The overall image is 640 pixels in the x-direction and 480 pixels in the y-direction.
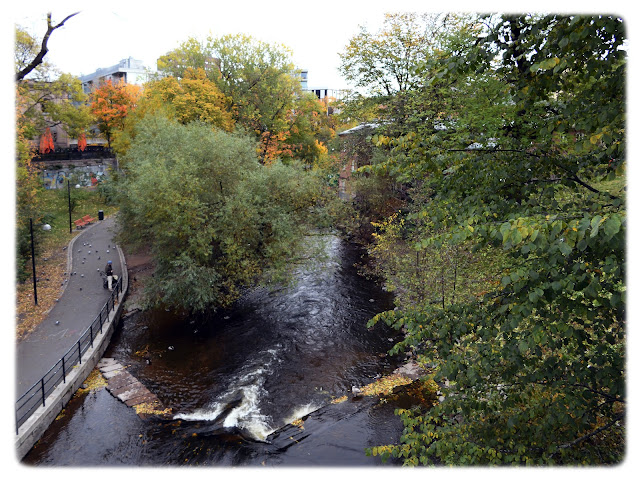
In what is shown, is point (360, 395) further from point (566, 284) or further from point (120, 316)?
point (120, 316)

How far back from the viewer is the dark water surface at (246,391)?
34.9 feet

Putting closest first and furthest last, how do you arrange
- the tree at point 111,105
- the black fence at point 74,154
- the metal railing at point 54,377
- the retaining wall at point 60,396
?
the retaining wall at point 60,396 < the metal railing at point 54,377 < the black fence at point 74,154 < the tree at point 111,105

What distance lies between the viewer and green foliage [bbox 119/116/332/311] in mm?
16750

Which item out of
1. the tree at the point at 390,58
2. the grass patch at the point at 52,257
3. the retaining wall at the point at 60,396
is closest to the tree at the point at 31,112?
the grass patch at the point at 52,257

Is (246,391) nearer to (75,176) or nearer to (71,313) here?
(71,313)

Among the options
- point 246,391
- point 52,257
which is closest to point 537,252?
point 246,391

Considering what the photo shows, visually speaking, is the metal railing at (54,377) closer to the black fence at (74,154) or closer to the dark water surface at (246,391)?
the dark water surface at (246,391)

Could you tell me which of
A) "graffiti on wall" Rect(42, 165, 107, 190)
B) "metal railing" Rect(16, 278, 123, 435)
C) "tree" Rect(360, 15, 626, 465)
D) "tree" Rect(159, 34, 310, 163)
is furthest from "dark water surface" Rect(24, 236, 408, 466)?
"graffiti on wall" Rect(42, 165, 107, 190)

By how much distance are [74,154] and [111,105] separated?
21.8 feet

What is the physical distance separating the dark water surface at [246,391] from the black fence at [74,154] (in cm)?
2844

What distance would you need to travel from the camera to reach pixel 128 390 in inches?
527

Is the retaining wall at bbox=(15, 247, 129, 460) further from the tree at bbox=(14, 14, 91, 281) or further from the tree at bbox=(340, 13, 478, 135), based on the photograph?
the tree at bbox=(340, 13, 478, 135)

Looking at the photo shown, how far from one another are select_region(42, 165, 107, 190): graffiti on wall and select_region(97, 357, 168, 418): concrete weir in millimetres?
30706

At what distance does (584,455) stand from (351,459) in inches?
259
